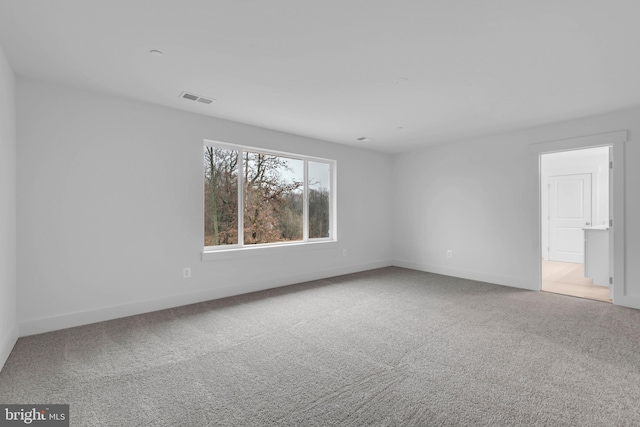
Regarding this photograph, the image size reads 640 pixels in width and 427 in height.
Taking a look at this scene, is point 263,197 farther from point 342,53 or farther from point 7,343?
point 7,343

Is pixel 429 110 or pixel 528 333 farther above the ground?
pixel 429 110

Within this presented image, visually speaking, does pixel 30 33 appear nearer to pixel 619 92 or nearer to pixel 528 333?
pixel 528 333

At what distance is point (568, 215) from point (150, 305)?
28.6 feet

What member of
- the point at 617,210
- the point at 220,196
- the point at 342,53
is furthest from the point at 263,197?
A: the point at 617,210

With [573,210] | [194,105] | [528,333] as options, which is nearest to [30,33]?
[194,105]

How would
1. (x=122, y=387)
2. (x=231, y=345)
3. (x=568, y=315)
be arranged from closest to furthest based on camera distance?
(x=122, y=387), (x=231, y=345), (x=568, y=315)

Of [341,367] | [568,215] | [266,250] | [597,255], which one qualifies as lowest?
[341,367]

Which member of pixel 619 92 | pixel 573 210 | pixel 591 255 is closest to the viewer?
pixel 619 92

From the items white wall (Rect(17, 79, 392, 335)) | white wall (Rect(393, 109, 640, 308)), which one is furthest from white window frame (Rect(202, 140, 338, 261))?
white wall (Rect(393, 109, 640, 308))

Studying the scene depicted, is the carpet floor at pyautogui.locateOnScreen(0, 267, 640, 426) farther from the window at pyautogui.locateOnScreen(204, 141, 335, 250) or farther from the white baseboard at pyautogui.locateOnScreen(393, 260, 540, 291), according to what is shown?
the window at pyautogui.locateOnScreen(204, 141, 335, 250)

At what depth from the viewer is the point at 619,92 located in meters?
3.34

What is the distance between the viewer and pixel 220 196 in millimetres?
4438

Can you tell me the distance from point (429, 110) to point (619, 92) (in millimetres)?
1924

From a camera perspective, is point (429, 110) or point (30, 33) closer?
point (30, 33)
